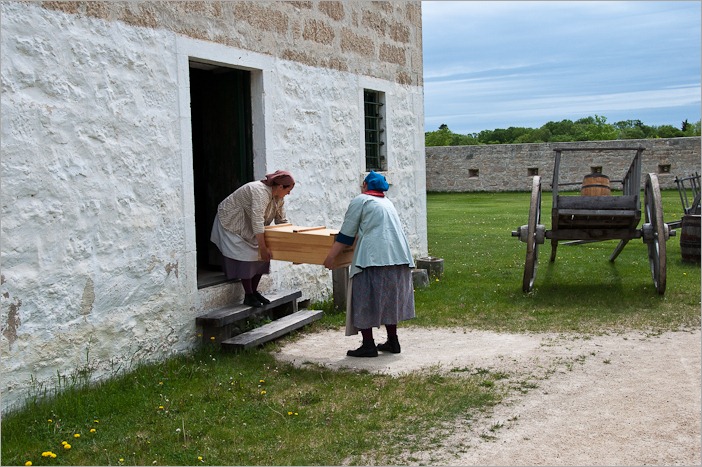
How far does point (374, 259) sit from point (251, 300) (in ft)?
4.85

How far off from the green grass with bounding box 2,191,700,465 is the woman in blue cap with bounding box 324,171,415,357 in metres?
0.64

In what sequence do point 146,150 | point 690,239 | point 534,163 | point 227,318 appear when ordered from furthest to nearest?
point 534,163
point 690,239
point 227,318
point 146,150

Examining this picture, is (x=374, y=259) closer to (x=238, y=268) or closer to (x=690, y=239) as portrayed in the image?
(x=238, y=268)

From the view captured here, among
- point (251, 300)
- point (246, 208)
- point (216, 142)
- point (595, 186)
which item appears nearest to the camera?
point (246, 208)

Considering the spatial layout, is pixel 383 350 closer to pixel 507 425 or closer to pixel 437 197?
A: pixel 507 425

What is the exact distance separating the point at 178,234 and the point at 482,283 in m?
4.66

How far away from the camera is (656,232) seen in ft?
28.9

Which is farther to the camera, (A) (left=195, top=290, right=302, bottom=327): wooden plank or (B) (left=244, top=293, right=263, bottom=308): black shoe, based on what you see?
(B) (left=244, top=293, right=263, bottom=308): black shoe

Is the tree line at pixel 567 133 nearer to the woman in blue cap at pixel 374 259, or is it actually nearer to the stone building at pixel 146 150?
the stone building at pixel 146 150

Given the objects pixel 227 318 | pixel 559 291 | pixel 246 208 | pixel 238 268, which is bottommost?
pixel 559 291

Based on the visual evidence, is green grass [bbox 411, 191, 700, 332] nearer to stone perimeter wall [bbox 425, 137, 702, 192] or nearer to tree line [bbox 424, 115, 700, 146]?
stone perimeter wall [bbox 425, 137, 702, 192]

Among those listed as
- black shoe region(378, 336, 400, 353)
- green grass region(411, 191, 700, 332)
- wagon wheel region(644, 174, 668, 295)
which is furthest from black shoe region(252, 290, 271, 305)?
wagon wheel region(644, 174, 668, 295)

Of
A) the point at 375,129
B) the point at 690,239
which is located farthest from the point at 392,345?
the point at 690,239

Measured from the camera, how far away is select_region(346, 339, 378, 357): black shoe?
671 centimetres
